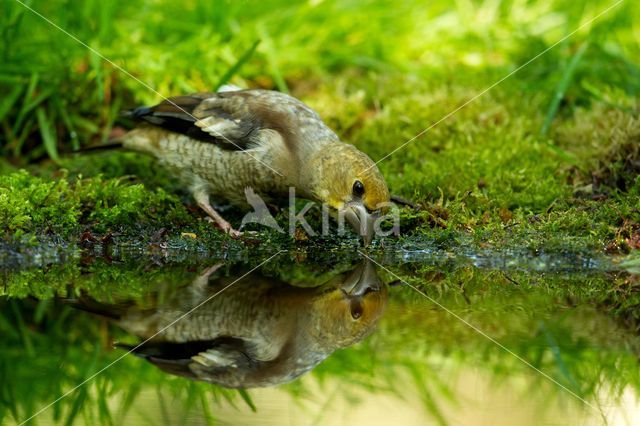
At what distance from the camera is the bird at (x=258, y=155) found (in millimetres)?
5043

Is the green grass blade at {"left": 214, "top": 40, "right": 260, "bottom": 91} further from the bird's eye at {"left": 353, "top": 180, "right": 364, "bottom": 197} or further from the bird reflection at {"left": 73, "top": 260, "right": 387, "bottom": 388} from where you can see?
the bird reflection at {"left": 73, "top": 260, "right": 387, "bottom": 388}

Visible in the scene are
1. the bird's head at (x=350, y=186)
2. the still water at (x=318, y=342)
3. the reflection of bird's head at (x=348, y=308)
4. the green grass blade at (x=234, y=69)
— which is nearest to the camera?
the still water at (x=318, y=342)

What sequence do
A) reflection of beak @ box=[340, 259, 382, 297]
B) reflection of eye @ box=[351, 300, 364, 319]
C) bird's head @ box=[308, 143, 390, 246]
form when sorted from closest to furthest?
reflection of eye @ box=[351, 300, 364, 319], reflection of beak @ box=[340, 259, 382, 297], bird's head @ box=[308, 143, 390, 246]

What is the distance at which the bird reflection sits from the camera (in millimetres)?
3158

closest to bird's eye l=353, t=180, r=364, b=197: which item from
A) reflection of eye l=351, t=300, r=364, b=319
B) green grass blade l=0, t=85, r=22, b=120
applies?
reflection of eye l=351, t=300, r=364, b=319

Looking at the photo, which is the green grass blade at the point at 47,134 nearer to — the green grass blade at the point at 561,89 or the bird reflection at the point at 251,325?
the bird reflection at the point at 251,325

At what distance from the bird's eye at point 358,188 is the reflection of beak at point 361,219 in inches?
2.0

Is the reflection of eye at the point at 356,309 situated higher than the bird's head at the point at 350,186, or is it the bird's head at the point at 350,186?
the bird's head at the point at 350,186

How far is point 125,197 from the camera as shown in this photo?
5.37 metres

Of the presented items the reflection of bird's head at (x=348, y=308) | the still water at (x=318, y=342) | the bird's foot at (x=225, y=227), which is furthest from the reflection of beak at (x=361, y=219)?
the bird's foot at (x=225, y=227)

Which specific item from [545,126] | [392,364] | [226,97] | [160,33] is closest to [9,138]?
[160,33]

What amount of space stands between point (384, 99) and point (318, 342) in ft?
13.9

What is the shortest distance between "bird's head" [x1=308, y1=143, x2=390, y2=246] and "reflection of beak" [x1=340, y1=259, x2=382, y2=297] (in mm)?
409

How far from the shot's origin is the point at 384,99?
7277mm
